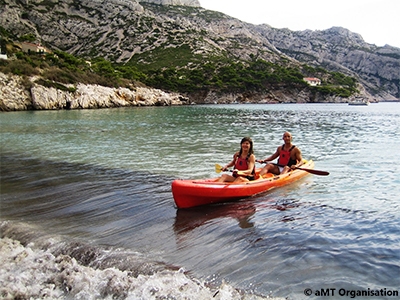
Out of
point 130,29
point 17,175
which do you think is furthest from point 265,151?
point 130,29

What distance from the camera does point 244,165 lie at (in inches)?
344

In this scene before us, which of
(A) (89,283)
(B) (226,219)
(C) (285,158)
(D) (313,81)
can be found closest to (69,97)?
(C) (285,158)

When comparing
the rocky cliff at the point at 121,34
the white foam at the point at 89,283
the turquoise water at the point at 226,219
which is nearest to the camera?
the white foam at the point at 89,283

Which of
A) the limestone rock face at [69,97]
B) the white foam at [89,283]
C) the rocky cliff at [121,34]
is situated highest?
the rocky cliff at [121,34]

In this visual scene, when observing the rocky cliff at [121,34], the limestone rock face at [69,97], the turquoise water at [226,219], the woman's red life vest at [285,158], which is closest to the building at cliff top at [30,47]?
the limestone rock face at [69,97]

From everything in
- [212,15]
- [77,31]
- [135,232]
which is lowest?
[135,232]

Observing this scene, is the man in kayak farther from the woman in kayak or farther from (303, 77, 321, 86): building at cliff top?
(303, 77, 321, 86): building at cliff top

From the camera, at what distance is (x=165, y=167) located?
1243cm

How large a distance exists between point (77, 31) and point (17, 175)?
116936 mm

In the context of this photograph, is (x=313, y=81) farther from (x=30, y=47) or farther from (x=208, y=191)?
(x=208, y=191)

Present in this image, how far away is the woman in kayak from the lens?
8.40 metres

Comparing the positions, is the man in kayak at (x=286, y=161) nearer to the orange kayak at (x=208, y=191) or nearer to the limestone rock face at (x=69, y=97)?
the orange kayak at (x=208, y=191)

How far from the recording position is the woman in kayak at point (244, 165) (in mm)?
8398

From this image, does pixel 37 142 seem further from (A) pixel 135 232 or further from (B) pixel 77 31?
(B) pixel 77 31
